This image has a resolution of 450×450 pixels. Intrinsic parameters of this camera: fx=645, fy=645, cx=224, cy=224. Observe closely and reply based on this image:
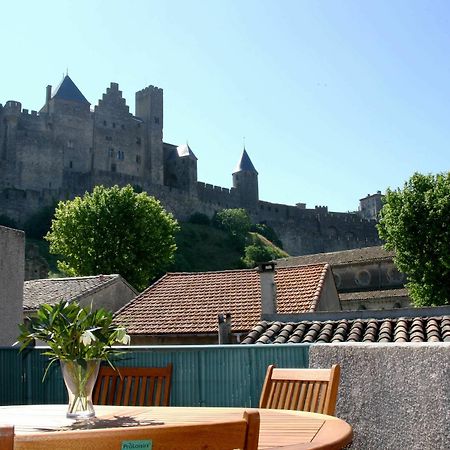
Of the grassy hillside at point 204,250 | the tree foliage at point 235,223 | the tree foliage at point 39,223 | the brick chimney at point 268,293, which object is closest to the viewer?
the brick chimney at point 268,293

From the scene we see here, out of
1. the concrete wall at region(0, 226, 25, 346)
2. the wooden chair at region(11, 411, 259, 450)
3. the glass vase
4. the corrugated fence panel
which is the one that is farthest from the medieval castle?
the wooden chair at region(11, 411, 259, 450)

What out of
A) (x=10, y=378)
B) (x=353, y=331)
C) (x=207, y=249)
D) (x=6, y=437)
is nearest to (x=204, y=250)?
(x=207, y=249)

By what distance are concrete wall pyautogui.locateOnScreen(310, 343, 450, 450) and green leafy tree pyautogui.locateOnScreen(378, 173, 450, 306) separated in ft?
75.2

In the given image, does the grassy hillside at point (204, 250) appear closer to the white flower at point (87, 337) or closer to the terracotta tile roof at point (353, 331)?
the terracotta tile roof at point (353, 331)

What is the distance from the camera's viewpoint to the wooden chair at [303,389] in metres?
4.22

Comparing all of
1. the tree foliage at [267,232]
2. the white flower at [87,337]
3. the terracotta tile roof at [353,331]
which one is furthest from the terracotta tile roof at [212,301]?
the tree foliage at [267,232]

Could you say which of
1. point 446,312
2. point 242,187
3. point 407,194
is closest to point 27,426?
point 446,312

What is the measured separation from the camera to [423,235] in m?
29.0

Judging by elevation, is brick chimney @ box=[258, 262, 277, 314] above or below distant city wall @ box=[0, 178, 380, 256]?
below

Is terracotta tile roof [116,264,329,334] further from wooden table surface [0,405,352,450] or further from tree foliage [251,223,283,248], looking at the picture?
tree foliage [251,223,283,248]

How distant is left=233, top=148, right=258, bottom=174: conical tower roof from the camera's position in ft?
261

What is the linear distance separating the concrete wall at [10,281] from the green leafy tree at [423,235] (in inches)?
756

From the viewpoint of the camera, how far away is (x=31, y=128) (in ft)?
206

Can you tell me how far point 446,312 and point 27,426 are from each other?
491 inches
